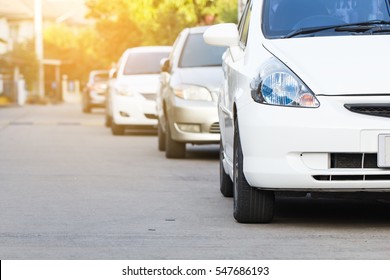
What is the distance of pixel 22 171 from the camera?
13.5 meters

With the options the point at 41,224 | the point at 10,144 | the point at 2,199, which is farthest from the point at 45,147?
the point at 41,224

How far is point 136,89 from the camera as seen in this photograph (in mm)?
21703

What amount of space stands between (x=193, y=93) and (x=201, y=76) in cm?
36

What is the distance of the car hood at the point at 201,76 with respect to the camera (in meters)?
15.5

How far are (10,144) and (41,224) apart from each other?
35.3ft

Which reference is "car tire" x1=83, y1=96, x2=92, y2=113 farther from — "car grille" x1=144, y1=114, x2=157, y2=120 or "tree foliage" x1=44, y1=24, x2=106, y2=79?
"tree foliage" x1=44, y1=24, x2=106, y2=79

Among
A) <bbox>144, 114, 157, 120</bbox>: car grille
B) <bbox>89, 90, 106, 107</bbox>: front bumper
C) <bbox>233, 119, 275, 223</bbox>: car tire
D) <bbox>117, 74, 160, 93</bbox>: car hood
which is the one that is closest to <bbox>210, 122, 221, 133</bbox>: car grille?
<bbox>117, 74, 160, 93</bbox>: car hood

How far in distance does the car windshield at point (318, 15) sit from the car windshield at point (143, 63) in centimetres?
1323

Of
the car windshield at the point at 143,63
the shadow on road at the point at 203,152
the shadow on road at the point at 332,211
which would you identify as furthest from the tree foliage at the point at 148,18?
the shadow on road at the point at 332,211

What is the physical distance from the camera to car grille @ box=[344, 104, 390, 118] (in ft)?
25.7

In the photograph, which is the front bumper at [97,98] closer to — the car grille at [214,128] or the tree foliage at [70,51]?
the car grille at [214,128]

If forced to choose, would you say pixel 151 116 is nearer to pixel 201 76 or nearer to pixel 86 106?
pixel 201 76

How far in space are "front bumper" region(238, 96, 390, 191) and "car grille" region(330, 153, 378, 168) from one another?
15 millimetres

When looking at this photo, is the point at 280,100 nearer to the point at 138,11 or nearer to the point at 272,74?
the point at 272,74
